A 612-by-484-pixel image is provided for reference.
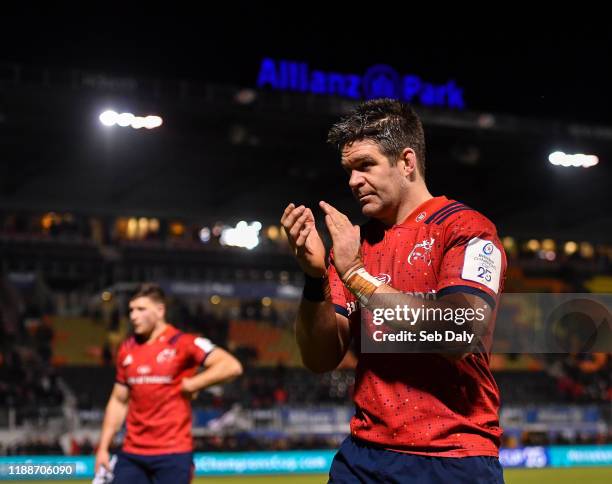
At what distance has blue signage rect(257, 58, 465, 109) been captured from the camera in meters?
21.5

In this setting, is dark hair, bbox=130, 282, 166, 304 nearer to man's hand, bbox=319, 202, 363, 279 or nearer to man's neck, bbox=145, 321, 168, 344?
man's neck, bbox=145, 321, 168, 344

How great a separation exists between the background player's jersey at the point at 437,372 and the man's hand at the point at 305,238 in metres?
0.24

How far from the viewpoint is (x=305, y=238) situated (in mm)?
3113

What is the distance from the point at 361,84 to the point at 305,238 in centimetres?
1954

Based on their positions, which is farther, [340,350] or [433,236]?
[340,350]

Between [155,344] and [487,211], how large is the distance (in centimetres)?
2148

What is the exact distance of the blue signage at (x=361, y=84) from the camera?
21483 mm

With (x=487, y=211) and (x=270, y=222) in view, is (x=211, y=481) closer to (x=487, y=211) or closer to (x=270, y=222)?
(x=270, y=222)

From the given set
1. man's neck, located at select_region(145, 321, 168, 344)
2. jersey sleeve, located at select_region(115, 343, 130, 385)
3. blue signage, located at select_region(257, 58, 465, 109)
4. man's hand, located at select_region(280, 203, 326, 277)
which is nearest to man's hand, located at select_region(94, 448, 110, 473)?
jersey sleeve, located at select_region(115, 343, 130, 385)

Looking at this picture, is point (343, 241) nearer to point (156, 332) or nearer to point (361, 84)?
point (156, 332)

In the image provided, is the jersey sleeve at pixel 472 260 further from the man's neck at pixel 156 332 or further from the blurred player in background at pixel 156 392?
the man's neck at pixel 156 332

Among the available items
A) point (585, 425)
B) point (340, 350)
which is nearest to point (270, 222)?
point (585, 425)

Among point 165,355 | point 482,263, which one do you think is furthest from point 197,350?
point 482,263

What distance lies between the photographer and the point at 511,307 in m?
25.4
